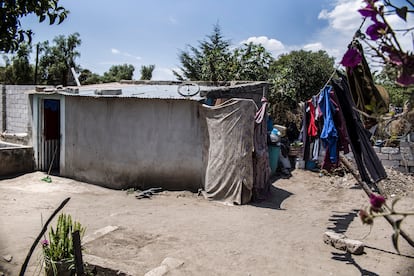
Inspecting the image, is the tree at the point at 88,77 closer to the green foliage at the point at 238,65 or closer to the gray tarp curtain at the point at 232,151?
the green foliage at the point at 238,65

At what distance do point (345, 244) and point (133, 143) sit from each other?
5519 millimetres

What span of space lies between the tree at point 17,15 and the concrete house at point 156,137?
532cm

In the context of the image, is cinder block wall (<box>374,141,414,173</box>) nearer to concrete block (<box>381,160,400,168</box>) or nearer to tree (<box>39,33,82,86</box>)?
concrete block (<box>381,160,400,168</box>)

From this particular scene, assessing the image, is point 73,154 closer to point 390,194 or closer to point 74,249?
point 74,249

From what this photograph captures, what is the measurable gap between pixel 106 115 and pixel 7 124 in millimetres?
8904

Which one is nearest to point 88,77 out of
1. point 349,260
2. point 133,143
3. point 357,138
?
point 133,143

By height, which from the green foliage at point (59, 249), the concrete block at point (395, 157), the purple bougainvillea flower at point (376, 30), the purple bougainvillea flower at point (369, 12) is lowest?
the green foliage at point (59, 249)

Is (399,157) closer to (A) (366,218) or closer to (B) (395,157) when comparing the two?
(B) (395,157)

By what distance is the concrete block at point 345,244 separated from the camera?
520 centimetres

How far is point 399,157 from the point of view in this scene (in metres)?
9.73

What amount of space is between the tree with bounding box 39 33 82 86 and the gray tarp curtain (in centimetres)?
1760

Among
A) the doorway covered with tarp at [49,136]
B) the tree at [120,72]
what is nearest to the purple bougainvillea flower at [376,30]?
the doorway covered with tarp at [49,136]

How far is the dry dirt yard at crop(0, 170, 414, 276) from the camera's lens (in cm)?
485

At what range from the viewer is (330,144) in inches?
274
